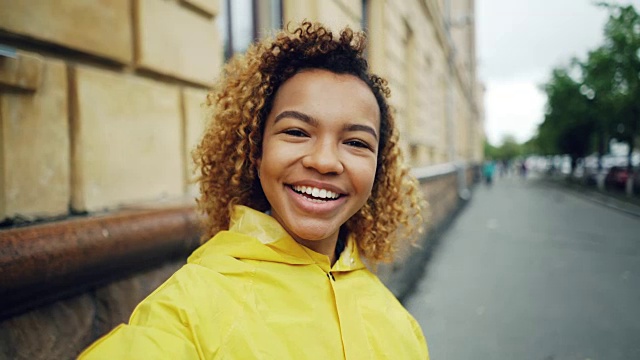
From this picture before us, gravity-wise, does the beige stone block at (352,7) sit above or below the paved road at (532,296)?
above

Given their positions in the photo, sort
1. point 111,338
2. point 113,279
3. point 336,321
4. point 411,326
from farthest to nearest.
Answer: point 113,279 < point 411,326 < point 336,321 < point 111,338

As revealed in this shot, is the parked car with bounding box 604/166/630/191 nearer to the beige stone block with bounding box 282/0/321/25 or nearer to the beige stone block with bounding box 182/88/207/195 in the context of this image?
the beige stone block with bounding box 282/0/321/25

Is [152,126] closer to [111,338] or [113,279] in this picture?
[113,279]

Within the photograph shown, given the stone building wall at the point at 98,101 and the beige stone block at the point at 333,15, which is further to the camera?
the beige stone block at the point at 333,15

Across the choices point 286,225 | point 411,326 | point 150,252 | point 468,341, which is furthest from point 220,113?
point 468,341

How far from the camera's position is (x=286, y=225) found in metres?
1.45

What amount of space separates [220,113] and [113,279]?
0.83 meters

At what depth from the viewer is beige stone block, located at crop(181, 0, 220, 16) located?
109 inches

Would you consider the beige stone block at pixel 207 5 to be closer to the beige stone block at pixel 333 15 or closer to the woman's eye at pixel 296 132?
the beige stone block at pixel 333 15

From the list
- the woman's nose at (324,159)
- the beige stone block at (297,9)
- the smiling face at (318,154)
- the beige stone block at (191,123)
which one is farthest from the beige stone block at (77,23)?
the beige stone block at (297,9)

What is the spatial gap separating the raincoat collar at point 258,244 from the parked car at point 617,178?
79.7 feet

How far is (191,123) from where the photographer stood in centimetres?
278

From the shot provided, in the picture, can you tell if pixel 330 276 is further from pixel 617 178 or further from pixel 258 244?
pixel 617 178

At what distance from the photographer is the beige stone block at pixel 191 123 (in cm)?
274
